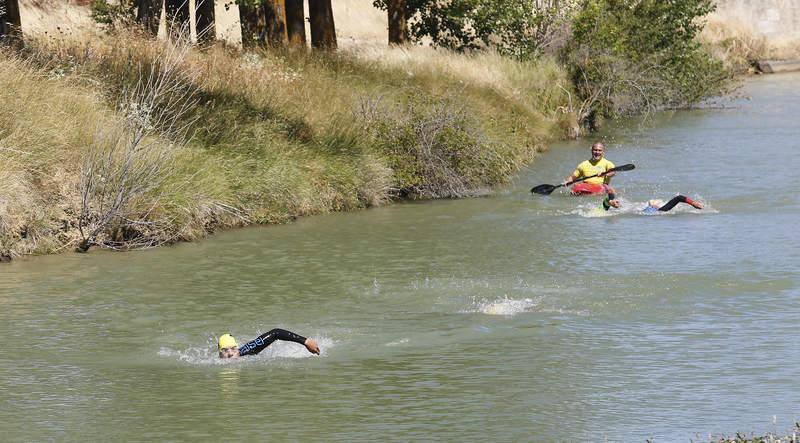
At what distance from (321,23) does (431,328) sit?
19.8 m

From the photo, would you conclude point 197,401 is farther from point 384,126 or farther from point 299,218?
point 384,126

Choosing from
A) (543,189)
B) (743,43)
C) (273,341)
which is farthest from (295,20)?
(743,43)

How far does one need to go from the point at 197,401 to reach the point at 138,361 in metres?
1.74

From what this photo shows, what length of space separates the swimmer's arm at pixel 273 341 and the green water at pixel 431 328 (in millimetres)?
164

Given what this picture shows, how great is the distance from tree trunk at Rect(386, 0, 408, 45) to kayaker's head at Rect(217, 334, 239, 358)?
2686 centimetres

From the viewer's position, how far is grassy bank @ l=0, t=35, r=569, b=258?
760 inches

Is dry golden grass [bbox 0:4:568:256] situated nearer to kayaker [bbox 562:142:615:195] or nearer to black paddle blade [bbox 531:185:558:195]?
black paddle blade [bbox 531:185:558:195]

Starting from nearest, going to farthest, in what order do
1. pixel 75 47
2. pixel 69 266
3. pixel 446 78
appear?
1. pixel 69 266
2. pixel 75 47
3. pixel 446 78

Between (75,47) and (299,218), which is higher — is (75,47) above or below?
above

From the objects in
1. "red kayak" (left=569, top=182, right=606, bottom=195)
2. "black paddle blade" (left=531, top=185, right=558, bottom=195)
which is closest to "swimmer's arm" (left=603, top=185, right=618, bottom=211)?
"black paddle blade" (left=531, top=185, right=558, bottom=195)

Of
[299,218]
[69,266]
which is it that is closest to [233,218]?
[299,218]

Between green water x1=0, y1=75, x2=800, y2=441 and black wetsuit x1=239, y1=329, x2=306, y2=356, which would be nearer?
green water x1=0, y1=75, x2=800, y2=441

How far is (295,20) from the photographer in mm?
31891

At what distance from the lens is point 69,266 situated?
1838 cm
